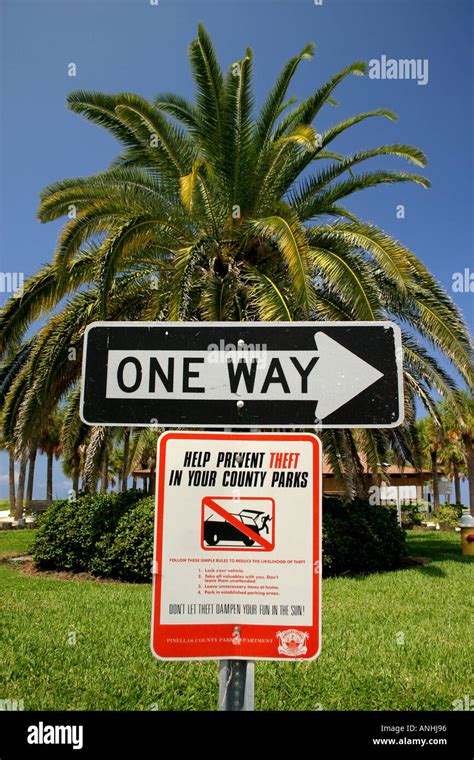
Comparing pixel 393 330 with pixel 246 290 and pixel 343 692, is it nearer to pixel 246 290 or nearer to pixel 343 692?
pixel 343 692

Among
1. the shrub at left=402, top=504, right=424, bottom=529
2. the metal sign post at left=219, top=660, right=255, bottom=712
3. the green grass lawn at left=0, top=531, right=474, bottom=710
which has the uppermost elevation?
the metal sign post at left=219, top=660, right=255, bottom=712

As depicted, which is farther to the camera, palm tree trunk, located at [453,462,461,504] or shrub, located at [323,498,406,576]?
palm tree trunk, located at [453,462,461,504]

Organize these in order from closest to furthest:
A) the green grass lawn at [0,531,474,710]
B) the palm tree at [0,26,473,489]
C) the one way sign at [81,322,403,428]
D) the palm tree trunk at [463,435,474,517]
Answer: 1. the one way sign at [81,322,403,428]
2. the green grass lawn at [0,531,474,710]
3. the palm tree at [0,26,473,489]
4. the palm tree trunk at [463,435,474,517]

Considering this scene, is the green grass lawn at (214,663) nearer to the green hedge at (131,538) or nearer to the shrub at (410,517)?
the green hedge at (131,538)

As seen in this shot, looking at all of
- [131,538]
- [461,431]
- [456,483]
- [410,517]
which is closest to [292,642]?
[131,538]

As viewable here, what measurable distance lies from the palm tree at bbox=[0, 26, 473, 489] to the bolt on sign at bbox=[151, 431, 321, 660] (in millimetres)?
6784

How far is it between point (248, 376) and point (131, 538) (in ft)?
29.0

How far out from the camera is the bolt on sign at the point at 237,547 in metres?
1.97

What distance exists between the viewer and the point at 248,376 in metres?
2.18

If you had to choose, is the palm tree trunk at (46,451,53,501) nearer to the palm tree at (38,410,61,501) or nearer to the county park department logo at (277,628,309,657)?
the palm tree at (38,410,61,501)

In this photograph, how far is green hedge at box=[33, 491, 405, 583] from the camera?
10461mm

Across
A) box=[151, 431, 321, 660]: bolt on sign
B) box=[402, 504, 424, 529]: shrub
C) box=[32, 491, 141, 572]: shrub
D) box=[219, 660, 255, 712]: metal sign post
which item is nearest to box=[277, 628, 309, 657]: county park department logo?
box=[151, 431, 321, 660]: bolt on sign

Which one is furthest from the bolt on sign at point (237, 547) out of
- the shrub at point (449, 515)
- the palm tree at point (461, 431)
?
the shrub at point (449, 515)
